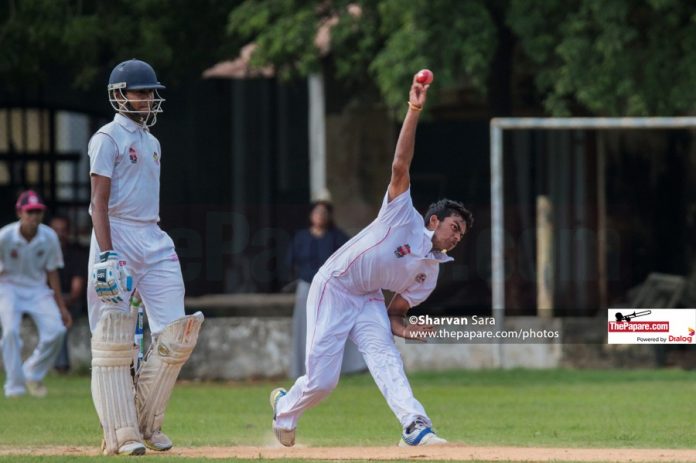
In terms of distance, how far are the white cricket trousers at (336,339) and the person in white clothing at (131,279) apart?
0.77 metres

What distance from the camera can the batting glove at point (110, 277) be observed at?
1000 cm

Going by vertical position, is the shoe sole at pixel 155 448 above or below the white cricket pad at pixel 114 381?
below

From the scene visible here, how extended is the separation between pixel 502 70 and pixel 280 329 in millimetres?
4565

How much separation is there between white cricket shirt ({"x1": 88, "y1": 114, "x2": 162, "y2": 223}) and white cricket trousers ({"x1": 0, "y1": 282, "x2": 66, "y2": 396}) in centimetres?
727

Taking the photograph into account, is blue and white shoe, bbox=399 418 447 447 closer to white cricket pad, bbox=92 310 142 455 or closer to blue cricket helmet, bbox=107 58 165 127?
white cricket pad, bbox=92 310 142 455

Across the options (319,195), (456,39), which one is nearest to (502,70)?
(456,39)

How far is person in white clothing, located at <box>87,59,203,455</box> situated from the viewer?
10.3m

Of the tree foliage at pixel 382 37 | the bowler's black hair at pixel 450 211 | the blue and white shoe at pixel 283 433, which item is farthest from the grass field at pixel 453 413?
the tree foliage at pixel 382 37

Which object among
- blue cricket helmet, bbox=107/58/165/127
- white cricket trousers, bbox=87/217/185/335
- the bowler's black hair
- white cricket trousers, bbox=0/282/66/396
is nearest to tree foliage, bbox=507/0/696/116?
white cricket trousers, bbox=0/282/66/396

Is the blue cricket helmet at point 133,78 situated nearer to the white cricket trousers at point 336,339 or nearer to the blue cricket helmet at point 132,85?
the blue cricket helmet at point 132,85

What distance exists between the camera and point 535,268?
21312 millimetres

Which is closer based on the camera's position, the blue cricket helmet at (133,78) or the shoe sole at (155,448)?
the blue cricket helmet at (133,78)

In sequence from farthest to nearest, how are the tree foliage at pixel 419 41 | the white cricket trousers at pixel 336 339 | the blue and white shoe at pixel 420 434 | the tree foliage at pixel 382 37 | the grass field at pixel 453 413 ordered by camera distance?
the tree foliage at pixel 382 37 → the tree foliage at pixel 419 41 → the grass field at pixel 453 413 → the white cricket trousers at pixel 336 339 → the blue and white shoe at pixel 420 434

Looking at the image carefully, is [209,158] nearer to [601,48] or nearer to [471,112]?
[471,112]
